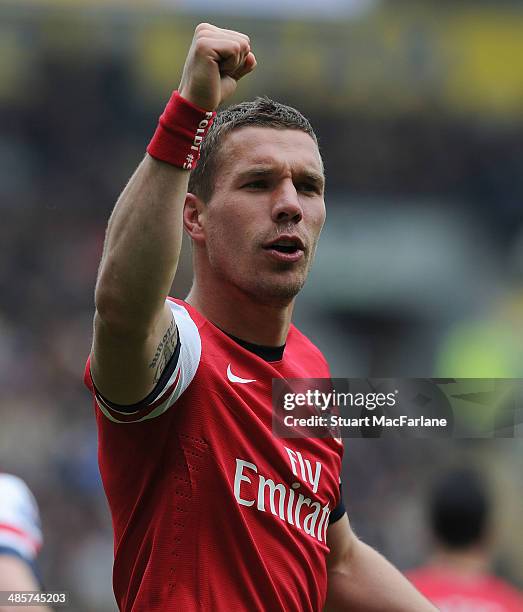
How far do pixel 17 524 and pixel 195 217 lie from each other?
1145mm

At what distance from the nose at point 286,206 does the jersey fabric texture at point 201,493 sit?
37 cm

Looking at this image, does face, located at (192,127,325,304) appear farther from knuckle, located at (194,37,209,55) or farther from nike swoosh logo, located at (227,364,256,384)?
knuckle, located at (194,37,209,55)

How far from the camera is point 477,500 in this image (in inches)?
234

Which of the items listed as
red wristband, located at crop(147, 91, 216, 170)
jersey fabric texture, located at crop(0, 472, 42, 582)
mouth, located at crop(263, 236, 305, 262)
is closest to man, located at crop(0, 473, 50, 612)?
jersey fabric texture, located at crop(0, 472, 42, 582)

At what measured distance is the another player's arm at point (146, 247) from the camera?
251 centimetres

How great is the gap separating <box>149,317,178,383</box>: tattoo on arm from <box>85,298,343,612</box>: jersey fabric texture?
1.5 inches

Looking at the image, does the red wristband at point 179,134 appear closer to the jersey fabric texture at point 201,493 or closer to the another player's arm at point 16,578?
the jersey fabric texture at point 201,493

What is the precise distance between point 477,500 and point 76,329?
12.5 metres

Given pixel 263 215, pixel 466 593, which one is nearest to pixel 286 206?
pixel 263 215

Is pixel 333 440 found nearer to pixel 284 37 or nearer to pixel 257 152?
pixel 257 152

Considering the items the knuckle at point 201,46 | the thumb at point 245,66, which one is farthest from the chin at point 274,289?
the knuckle at point 201,46

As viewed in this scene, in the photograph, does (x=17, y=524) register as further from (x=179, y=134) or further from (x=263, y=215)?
(x=179, y=134)

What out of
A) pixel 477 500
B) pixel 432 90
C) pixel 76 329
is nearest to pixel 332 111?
pixel 432 90

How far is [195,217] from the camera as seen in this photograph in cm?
327
